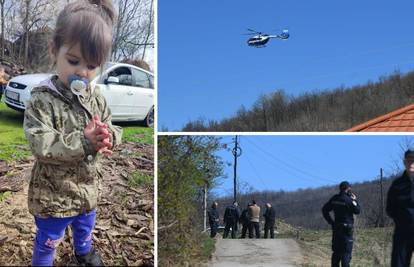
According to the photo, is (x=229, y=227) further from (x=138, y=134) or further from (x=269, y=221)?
(x=138, y=134)

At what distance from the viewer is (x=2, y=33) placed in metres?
6.41

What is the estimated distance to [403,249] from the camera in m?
5.77

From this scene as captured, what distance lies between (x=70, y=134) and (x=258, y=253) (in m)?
2.54

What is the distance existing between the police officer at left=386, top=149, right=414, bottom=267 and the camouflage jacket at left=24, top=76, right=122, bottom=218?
260cm

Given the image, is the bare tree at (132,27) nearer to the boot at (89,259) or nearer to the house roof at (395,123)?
the boot at (89,259)

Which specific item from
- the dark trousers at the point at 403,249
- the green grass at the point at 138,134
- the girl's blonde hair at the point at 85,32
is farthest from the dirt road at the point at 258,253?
the girl's blonde hair at the point at 85,32

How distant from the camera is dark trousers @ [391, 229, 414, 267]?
574 centimetres

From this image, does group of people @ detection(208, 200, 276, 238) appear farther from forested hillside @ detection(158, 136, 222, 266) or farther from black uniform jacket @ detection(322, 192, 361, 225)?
black uniform jacket @ detection(322, 192, 361, 225)

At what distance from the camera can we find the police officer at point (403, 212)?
565cm

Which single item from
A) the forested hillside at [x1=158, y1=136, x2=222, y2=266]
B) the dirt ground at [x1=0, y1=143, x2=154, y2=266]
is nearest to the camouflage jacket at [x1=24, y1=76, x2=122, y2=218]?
the dirt ground at [x1=0, y1=143, x2=154, y2=266]

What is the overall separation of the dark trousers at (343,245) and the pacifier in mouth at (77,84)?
9.01 ft

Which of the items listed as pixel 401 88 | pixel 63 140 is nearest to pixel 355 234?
pixel 63 140

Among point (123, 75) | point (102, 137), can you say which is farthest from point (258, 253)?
point (102, 137)

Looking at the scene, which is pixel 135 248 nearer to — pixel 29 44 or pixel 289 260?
pixel 289 260
